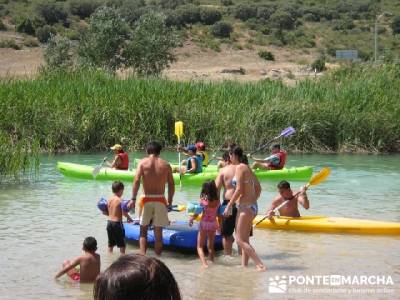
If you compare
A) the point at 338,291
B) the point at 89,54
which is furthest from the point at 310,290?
the point at 89,54

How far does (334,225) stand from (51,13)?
5181 centimetres

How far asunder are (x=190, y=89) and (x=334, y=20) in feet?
161

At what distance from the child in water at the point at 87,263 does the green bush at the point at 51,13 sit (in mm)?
53164

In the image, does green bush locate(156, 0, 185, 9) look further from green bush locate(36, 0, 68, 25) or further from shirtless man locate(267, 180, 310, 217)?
shirtless man locate(267, 180, 310, 217)

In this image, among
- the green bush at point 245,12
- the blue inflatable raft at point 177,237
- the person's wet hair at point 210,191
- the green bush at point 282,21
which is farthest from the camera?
the green bush at point 245,12

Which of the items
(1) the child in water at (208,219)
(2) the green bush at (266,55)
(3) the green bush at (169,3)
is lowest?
(1) the child in water at (208,219)

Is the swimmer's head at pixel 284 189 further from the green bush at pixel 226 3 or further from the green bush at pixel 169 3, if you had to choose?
the green bush at pixel 226 3

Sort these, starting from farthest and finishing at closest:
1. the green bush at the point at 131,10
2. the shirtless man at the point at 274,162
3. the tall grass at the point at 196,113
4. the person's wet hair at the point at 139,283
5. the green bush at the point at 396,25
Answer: the green bush at the point at 396,25 < the green bush at the point at 131,10 < the tall grass at the point at 196,113 < the shirtless man at the point at 274,162 < the person's wet hair at the point at 139,283

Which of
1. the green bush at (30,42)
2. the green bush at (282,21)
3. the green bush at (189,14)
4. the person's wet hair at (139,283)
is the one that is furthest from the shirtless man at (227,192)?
the green bush at (282,21)

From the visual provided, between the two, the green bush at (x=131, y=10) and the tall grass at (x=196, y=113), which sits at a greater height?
the green bush at (x=131, y=10)

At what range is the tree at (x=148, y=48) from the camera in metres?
40.5

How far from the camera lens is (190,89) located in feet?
73.0

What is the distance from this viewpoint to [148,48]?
40.5 m

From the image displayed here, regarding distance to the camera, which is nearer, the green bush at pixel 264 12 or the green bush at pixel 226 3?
the green bush at pixel 264 12
